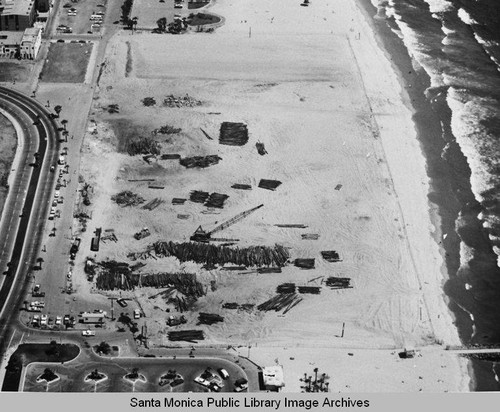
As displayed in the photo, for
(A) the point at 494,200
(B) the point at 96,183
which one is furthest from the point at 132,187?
(A) the point at 494,200

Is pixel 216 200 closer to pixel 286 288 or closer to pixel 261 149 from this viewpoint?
pixel 261 149

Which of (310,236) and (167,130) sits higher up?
(310,236)

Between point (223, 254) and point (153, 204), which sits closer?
point (223, 254)

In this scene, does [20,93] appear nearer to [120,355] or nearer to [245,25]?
[245,25]

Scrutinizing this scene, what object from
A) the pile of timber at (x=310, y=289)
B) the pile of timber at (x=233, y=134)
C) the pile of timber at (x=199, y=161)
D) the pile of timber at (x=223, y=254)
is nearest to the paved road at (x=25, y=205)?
the pile of timber at (x=223, y=254)

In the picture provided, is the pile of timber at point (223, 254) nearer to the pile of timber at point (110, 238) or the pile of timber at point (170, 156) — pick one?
the pile of timber at point (110, 238)

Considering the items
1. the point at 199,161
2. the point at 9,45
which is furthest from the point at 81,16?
the point at 199,161
